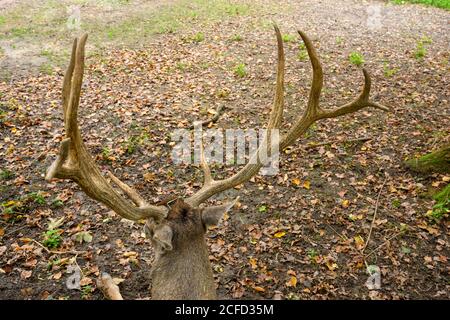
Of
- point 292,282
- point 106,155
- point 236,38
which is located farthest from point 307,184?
point 236,38

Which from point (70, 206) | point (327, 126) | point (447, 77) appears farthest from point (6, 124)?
point (447, 77)

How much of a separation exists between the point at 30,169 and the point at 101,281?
10.0 ft

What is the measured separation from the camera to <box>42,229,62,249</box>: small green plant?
204 inches

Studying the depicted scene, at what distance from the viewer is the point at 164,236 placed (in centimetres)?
327

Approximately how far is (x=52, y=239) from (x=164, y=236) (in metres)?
2.74

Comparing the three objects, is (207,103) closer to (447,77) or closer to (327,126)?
(327,126)

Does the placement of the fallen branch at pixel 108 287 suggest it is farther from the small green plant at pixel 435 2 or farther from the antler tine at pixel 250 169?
the small green plant at pixel 435 2

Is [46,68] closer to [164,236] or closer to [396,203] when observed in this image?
[164,236]

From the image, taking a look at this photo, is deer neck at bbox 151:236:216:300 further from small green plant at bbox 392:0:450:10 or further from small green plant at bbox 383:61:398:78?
small green plant at bbox 392:0:450:10

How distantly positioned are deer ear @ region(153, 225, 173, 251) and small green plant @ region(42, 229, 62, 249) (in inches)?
101

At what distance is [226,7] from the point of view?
1606 centimetres

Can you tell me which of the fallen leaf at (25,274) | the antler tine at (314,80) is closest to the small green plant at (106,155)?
the fallen leaf at (25,274)

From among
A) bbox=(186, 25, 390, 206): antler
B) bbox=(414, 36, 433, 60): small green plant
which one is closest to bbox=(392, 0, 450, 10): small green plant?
bbox=(414, 36, 433, 60): small green plant

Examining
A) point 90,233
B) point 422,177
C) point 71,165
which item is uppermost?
point 71,165
